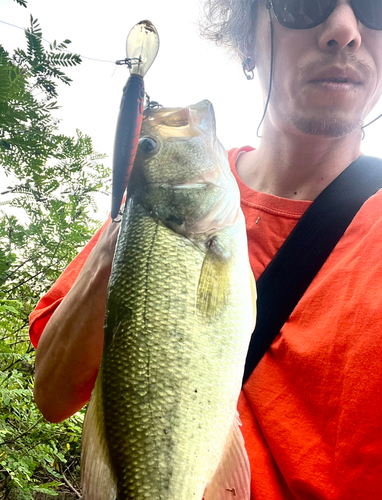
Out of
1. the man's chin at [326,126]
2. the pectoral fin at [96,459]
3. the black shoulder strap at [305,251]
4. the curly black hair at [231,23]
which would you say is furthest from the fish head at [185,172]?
the curly black hair at [231,23]

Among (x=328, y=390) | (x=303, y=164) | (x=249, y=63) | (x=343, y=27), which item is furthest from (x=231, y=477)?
(x=249, y=63)

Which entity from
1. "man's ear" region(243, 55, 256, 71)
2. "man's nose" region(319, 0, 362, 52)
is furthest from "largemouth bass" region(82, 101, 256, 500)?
"man's ear" region(243, 55, 256, 71)

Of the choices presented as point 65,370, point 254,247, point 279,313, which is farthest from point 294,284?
point 65,370

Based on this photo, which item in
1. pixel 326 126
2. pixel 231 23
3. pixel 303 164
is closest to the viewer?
pixel 326 126

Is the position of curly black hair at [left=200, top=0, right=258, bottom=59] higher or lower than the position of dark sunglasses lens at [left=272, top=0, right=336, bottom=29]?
higher

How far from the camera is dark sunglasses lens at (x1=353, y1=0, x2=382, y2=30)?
1539 mm

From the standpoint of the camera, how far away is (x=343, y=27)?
1537 millimetres

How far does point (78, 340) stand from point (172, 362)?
0.49 meters

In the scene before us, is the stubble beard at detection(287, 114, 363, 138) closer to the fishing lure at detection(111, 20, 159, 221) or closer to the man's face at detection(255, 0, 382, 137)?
the man's face at detection(255, 0, 382, 137)

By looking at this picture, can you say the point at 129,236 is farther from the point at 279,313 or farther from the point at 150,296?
the point at 279,313

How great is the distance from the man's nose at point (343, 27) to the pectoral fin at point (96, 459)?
1520 mm

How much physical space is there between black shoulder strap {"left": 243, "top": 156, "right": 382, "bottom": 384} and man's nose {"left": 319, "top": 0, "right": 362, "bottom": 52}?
0.49m

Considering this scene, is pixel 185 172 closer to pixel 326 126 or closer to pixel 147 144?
pixel 147 144

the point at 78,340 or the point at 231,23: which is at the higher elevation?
the point at 231,23
